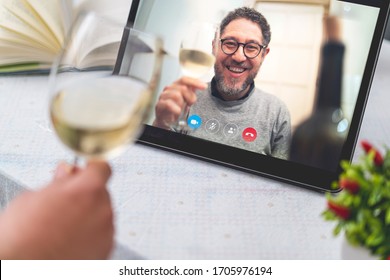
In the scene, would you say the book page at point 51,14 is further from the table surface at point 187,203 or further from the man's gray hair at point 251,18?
the man's gray hair at point 251,18

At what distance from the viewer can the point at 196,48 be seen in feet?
2.72

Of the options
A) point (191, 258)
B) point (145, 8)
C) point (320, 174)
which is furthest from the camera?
point (145, 8)

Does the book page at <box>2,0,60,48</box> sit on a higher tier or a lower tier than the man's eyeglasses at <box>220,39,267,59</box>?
lower

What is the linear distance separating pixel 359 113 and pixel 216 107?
0.20 metres

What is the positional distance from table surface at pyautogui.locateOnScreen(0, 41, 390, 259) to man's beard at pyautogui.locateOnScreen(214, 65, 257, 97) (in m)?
0.11

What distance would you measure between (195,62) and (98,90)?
30 centimetres

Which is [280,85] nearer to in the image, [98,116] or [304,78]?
[304,78]

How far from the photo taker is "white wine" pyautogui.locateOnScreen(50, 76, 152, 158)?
502 mm

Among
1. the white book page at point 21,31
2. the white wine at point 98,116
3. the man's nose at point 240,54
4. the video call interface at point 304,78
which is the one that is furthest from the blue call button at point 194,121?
the white book page at point 21,31

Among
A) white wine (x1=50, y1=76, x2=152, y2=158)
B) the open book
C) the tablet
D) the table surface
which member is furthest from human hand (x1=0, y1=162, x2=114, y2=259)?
the open book

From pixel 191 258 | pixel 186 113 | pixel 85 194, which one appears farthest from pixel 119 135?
pixel 186 113

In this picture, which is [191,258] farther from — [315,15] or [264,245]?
[315,15]

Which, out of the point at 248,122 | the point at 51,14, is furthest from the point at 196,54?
the point at 51,14

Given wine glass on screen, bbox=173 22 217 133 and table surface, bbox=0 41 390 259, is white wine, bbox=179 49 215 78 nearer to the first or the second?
wine glass on screen, bbox=173 22 217 133
